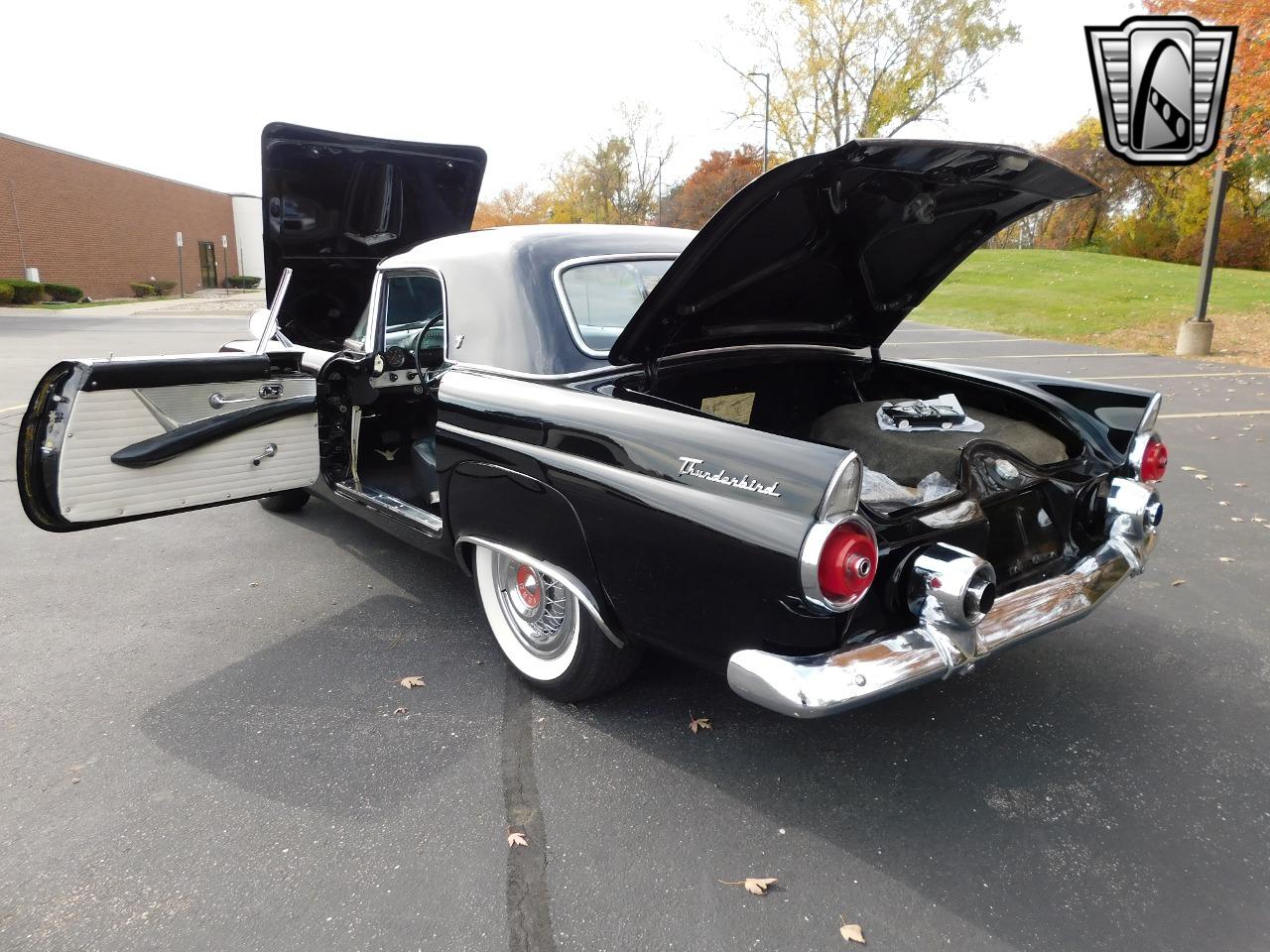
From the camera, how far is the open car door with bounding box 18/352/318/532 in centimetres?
319

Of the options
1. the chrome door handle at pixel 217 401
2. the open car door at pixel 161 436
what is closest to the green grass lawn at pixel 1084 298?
the open car door at pixel 161 436

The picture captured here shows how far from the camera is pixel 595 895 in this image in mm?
2219

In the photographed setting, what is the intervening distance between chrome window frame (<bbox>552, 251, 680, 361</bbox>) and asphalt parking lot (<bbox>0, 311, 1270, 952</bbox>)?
1.29m

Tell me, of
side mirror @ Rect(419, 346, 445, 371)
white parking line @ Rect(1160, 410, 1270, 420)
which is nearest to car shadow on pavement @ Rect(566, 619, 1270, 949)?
side mirror @ Rect(419, 346, 445, 371)

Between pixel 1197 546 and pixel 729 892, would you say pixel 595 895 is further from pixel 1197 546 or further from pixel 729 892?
pixel 1197 546

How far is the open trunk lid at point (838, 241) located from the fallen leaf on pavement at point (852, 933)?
1922 millimetres

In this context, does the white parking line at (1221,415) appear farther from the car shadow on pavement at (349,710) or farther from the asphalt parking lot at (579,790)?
the car shadow on pavement at (349,710)

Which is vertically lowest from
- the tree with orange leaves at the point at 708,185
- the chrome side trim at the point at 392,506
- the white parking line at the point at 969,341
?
the chrome side trim at the point at 392,506

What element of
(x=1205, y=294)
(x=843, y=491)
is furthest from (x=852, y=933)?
(x=1205, y=294)

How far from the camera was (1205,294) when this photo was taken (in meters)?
13.4

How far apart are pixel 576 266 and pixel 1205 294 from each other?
13876mm

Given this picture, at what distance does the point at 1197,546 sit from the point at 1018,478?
2.67 m

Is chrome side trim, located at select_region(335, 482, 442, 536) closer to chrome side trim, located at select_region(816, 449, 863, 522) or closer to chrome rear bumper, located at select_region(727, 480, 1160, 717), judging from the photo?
chrome rear bumper, located at select_region(727, 480, 1160, 717)

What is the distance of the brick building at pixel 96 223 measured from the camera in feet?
99.7
